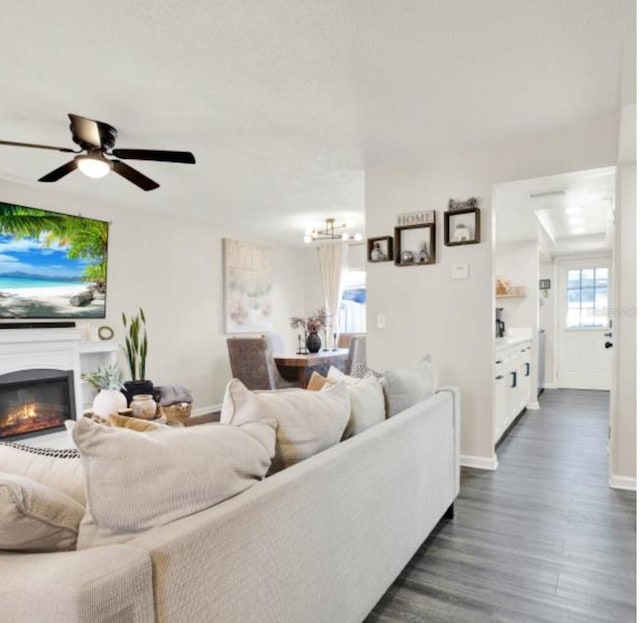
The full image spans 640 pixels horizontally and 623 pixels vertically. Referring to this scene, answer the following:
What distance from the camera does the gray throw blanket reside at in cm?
487

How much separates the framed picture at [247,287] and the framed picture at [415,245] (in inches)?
122

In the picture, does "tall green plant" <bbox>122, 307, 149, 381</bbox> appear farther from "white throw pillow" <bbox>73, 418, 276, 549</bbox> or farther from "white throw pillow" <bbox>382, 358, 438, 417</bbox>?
"white throw pillow" <bbox>73, 418, 276, 549</bbox>

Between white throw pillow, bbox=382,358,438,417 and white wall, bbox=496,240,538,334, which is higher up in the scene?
white wall, bbox=496,240,538,334

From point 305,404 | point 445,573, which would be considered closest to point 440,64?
point 305,404

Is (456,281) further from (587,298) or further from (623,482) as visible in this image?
(587,298)

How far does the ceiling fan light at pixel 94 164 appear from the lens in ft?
9.09

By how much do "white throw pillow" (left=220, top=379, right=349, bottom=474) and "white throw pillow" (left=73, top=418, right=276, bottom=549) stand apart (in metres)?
0.31

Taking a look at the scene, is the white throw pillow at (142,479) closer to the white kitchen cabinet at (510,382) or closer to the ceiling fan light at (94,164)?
the ceiling fan light at (94,164)

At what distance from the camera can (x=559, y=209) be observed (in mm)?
4656

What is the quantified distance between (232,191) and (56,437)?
284 centimetres

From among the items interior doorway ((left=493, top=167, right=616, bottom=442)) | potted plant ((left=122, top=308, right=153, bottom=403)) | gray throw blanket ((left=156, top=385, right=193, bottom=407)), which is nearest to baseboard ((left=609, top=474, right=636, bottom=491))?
interior doorway ((left=493, top=167, right=616, bottom=442))

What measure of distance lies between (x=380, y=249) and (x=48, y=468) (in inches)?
124

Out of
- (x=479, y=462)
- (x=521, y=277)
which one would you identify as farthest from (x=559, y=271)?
(x=479, y=462)

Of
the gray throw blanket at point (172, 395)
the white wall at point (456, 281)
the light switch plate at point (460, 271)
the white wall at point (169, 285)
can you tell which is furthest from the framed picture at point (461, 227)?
the white wall at point (169, 285)
